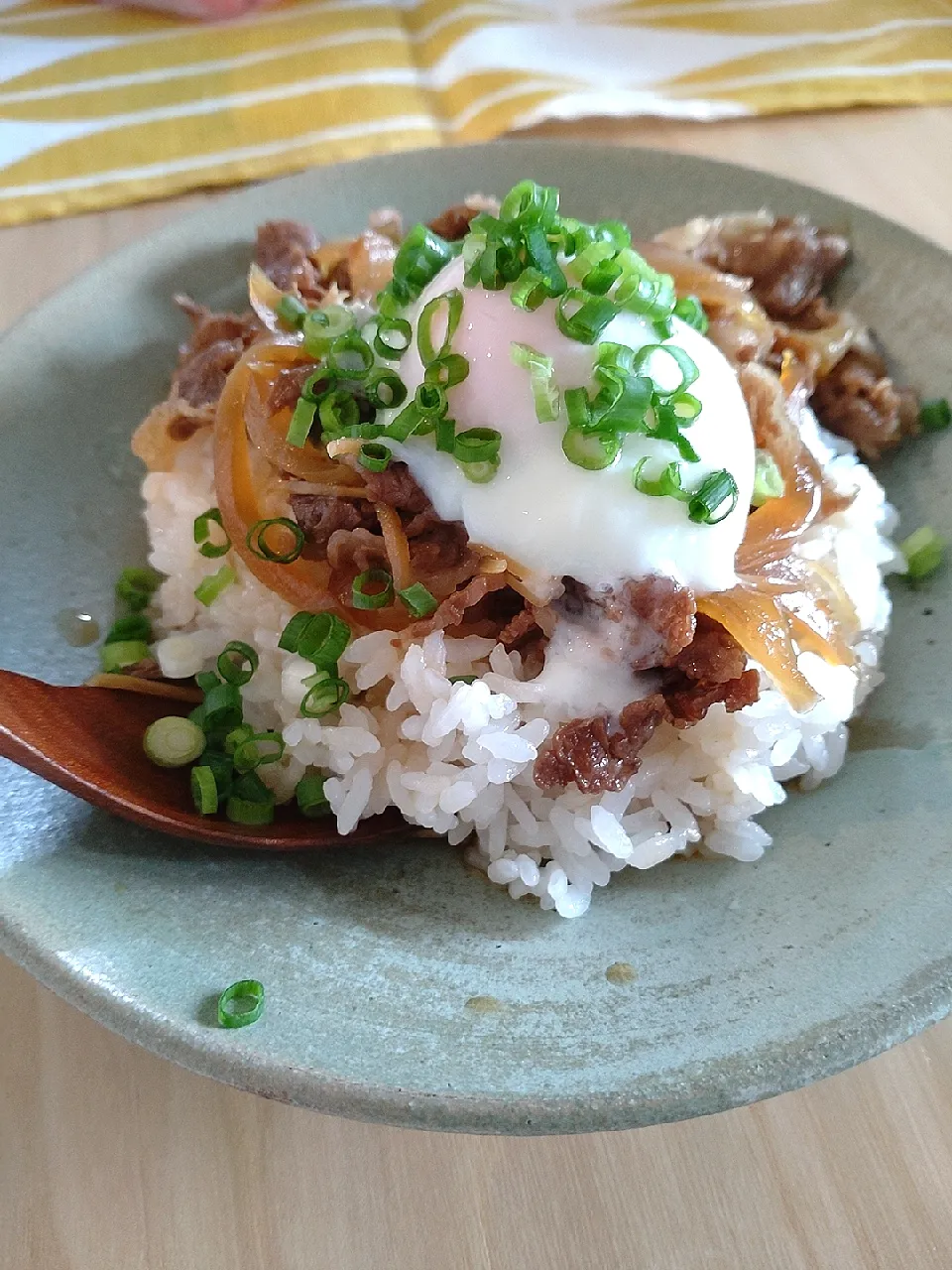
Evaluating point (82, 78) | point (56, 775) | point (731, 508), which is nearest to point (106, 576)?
point (56, 775)

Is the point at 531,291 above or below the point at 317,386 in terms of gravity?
above

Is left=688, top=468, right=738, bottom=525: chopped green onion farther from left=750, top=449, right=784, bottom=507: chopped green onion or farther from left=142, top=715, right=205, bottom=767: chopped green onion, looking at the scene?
left=142, top=715, right=205, bottom=767: chopped green onion

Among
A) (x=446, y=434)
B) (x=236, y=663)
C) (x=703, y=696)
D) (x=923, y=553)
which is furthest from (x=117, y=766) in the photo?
(x=923, y=553)

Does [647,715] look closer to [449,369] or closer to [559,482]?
[559,482]

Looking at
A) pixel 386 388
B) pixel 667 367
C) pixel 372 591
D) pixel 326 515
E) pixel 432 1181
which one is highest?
pixel 667 367

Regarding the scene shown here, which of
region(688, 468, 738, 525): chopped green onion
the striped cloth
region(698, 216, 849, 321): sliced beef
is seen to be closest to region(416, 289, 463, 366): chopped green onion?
region(688, 468, 738, 525): chopped green onion

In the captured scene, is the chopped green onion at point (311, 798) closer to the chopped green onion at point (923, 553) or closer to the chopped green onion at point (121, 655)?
the chopped green onion at point (121, 655)

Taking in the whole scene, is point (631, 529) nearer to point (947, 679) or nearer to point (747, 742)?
point (747, 742)
